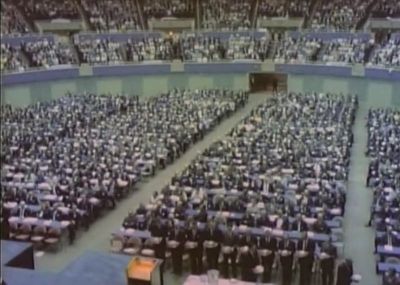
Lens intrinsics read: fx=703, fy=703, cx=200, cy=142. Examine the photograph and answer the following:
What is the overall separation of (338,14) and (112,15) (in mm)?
8284

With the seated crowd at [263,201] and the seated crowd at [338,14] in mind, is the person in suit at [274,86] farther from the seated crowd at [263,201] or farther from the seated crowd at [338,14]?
the seated crowd at [338,14]

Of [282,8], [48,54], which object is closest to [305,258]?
[282,8]

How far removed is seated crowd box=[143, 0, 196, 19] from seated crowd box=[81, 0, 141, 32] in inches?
16.2

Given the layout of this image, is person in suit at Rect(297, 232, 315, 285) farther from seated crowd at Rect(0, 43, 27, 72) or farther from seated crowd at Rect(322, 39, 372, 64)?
seated crowd at Rect(0, 43, 27, 72)

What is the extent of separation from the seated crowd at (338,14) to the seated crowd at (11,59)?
9973mm

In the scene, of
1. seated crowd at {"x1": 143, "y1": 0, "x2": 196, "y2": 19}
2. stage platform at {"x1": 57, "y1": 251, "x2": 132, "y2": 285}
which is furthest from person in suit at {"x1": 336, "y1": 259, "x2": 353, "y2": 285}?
seated crowd at {"x1": 143, "y1": 0, "x2": 196, "y2": 19}

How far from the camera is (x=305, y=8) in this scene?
56.7 feet

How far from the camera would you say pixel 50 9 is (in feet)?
68.1

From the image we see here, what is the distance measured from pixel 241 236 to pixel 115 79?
516 inches

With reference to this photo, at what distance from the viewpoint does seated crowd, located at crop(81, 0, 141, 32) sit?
19625 mm

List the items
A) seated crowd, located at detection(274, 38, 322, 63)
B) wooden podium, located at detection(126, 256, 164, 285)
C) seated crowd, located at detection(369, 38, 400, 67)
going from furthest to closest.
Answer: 1. seated crowd, located at detection(274, 38, 322, 63)
2. seated crowd, located at detection(369, 38, 400, 67)
3. wooden podium, located at detection(126, 256, 164, 285)

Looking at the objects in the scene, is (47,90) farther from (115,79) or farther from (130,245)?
(130,245)

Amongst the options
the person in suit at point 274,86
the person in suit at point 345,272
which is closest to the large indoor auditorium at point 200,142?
the person in suit at point 345,272

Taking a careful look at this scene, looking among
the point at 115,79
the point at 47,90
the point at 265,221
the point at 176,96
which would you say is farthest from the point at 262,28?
the point at 265,221
